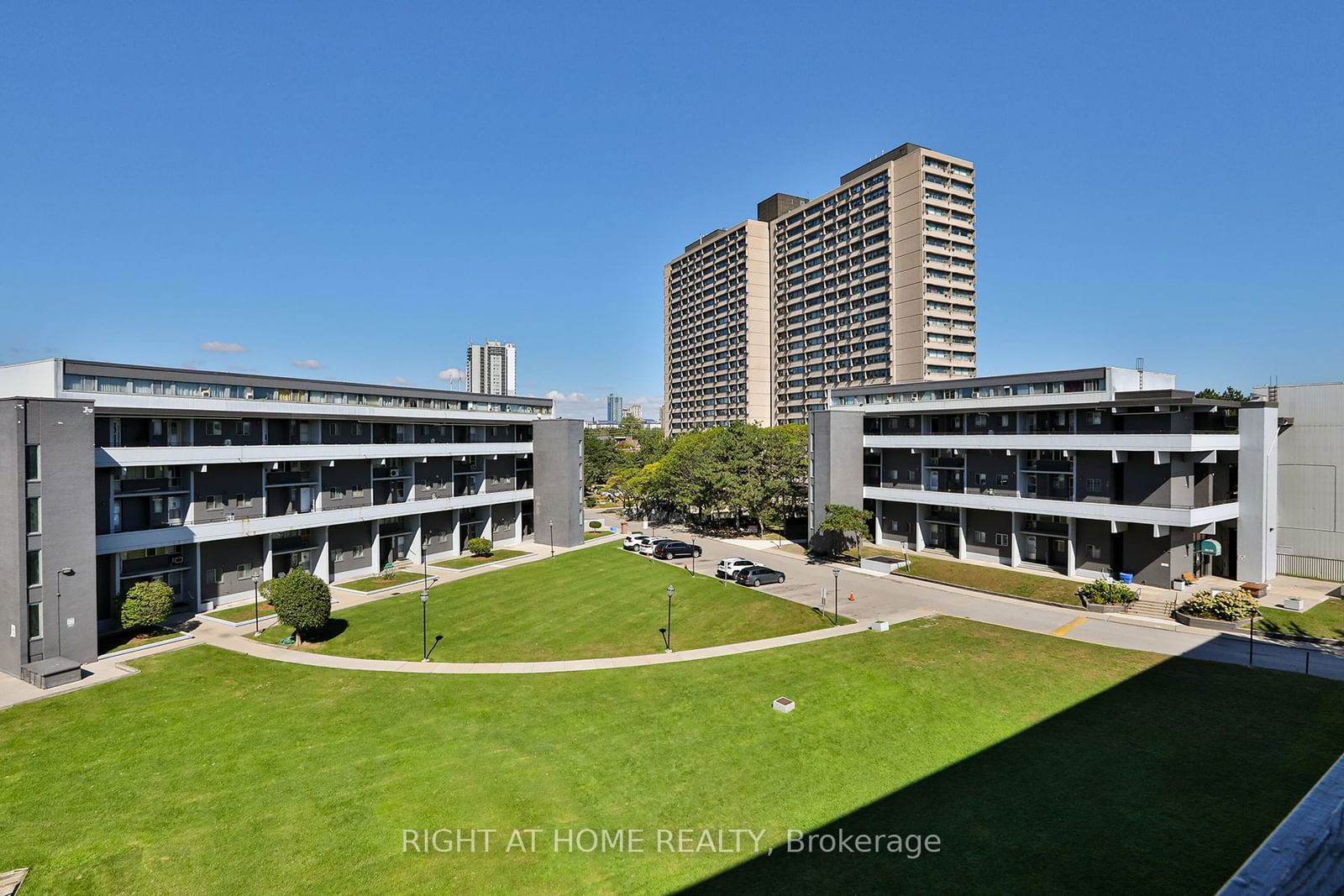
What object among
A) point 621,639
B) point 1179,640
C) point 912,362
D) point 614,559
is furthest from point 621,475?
point 1179,640

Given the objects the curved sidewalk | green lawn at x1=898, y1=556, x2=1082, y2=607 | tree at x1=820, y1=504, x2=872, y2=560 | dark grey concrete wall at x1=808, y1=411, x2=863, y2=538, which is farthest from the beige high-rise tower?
the curved sidewalk

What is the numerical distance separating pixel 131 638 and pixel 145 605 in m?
2.29

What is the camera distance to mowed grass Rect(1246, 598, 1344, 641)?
32281 millimetres

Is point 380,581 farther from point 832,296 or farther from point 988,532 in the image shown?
point 832,296

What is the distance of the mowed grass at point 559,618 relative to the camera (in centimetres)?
3228

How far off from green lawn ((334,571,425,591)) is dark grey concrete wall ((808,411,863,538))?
3219cm

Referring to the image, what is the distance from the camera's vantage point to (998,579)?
43781 mm

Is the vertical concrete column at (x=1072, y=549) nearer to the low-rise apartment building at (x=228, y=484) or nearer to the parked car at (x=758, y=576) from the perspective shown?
the parked car at (x=758, y=576)

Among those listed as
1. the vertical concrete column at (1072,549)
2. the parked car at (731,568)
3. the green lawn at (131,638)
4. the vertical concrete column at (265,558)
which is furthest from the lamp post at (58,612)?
the vertical concrete column at (1072,549)

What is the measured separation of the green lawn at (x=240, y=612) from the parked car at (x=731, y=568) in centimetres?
2822

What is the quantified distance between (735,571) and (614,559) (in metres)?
12.1

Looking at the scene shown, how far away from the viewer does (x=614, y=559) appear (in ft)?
173

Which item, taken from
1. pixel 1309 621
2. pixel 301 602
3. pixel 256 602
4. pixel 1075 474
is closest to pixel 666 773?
pixel 301 602

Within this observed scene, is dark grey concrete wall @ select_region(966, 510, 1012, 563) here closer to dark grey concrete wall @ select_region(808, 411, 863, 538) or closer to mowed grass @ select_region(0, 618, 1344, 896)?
dark grey concrete wall @ select_region(808, 411, 863, 538)
